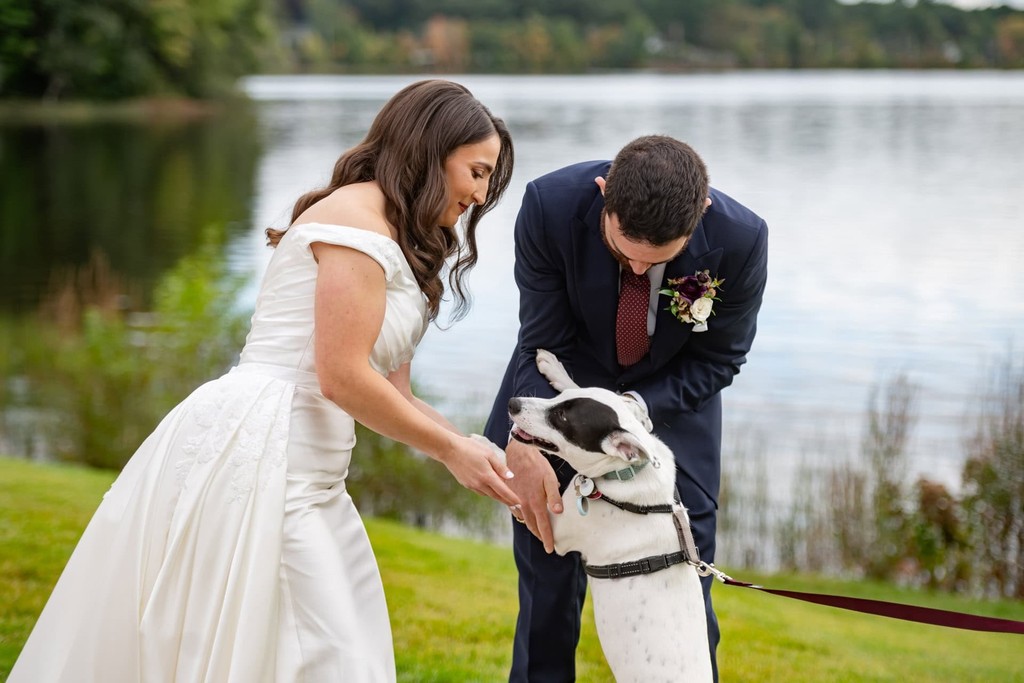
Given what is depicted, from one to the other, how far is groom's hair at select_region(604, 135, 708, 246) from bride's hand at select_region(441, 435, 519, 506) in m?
0.79

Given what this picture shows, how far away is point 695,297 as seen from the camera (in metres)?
3.59

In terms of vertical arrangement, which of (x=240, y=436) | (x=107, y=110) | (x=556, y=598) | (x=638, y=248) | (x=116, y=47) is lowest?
(x=107, y=110)

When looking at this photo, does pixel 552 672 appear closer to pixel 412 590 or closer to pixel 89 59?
pixel 412 590

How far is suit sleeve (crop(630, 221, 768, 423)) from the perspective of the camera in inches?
146

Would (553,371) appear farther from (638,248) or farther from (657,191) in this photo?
(657,191)

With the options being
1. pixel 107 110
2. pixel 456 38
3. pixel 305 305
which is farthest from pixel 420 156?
pixel 456 38

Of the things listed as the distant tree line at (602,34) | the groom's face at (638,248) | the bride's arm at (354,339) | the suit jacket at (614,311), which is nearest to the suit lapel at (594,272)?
the suit jacket at (614,311)

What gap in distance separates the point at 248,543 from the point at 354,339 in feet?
2.25

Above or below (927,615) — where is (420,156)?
above

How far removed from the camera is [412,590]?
6.28 m

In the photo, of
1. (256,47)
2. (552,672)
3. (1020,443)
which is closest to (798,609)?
(1020,443)

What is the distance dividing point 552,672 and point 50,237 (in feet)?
73.0

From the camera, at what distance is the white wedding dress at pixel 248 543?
122 inches

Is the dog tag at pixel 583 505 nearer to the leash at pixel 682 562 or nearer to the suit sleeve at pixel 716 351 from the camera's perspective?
the leash at pixel 682 562
